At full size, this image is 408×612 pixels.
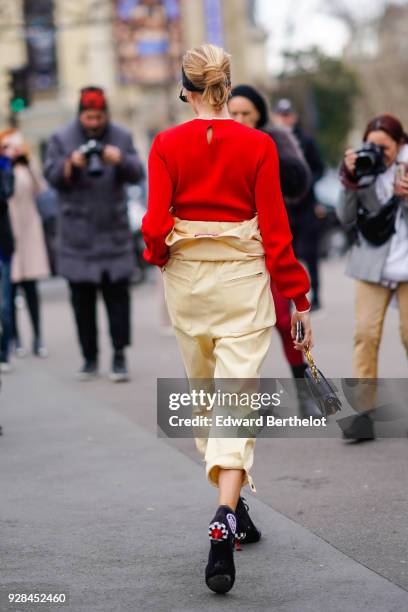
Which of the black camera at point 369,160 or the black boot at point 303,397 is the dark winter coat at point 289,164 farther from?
the black boot at point 303,397

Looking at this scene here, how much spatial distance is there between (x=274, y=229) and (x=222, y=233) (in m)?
0.19

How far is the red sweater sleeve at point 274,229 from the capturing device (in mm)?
4574

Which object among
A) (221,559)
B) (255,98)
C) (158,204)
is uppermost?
(255,98)

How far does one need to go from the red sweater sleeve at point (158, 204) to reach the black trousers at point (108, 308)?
15.4 ft

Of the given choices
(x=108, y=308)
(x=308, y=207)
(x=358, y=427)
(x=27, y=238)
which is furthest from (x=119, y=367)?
(x=308, y=207)

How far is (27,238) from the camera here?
36.5ft

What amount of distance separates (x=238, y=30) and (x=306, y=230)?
33.4 metres

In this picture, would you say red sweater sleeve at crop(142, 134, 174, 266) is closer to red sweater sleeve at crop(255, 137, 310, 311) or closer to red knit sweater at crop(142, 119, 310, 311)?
red knit sweater at crop(142, 119, 310, 311)

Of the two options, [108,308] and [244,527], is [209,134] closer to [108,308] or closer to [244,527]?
[244,527]

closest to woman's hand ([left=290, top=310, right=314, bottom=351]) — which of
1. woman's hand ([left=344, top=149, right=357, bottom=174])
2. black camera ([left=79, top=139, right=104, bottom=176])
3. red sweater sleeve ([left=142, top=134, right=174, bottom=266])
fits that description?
red sweater sleeve ([left=142, top=134, right=174, bottom=266])

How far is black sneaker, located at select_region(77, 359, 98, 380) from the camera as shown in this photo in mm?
9586

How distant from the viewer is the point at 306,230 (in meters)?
13.1

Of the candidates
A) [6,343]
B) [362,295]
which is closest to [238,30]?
[6,343]

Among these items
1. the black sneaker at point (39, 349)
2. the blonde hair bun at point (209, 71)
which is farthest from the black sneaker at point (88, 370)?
the blonde hair bun at point (209, 71)
